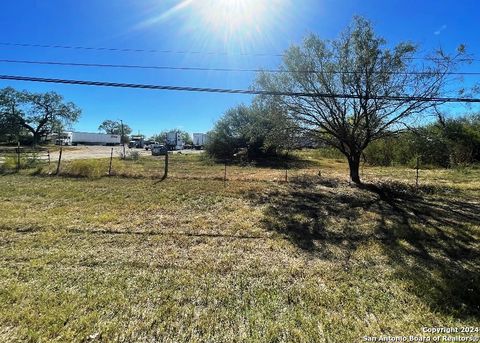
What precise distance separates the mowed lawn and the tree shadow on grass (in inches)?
1.2

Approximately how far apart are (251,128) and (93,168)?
23.5ft

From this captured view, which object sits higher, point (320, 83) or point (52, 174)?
point (320, 83)

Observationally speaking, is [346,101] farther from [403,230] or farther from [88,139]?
[88,139]

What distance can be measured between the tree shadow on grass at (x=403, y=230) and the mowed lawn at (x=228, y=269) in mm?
30

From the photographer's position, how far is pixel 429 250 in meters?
5.25

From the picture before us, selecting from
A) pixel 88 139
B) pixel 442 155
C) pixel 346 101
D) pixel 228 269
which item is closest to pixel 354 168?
pixel 346 101

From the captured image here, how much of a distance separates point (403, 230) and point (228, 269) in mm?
4247

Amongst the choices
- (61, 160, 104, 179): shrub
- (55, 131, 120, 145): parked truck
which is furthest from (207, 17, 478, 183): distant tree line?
(55, 131, 120, 145): parked truck

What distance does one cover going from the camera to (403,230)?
6.39 metres

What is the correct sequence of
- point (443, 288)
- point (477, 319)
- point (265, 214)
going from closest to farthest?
1. point (477, 319)
2. point (443, 288)
3. point (265, 214)

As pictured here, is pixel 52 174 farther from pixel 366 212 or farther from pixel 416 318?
pixel 416 318

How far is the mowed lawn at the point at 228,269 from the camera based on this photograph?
2996 millimetres

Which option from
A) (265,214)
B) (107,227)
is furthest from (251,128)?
(107,227)

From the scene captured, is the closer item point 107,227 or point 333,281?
point 333,281
